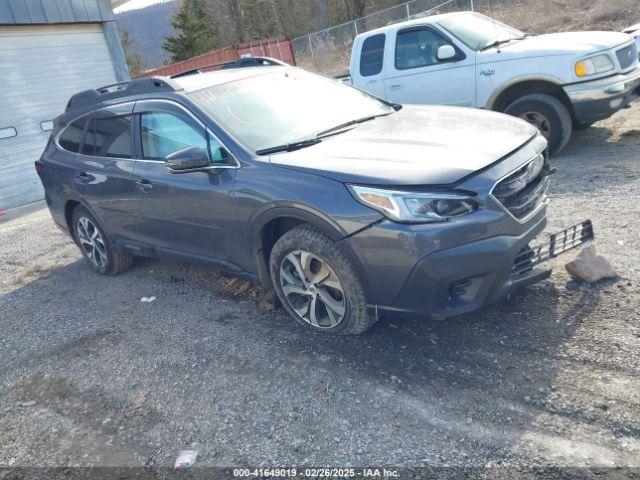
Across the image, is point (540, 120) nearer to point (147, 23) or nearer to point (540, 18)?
point (540, 18)

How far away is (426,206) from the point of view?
9.78ft

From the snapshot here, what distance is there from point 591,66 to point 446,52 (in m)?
1.75

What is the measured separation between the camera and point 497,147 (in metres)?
3.30

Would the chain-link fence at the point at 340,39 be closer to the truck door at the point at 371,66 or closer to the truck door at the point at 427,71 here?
the truck door at the point at 371,66

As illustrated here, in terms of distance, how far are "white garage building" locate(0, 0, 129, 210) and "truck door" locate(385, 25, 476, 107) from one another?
8069 mm

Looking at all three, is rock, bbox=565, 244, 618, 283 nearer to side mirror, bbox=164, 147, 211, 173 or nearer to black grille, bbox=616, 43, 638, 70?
side mirror, bbox=164, 147, 211, 173

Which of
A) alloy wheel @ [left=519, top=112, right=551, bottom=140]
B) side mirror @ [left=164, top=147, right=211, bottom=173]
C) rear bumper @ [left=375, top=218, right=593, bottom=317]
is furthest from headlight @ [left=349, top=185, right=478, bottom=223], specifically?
alloy wheel @ [left=519, top=112, right=551, bottom=140]

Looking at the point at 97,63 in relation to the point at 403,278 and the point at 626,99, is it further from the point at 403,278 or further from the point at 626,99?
the point at 403,278

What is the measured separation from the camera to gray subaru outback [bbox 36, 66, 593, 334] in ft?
9.82

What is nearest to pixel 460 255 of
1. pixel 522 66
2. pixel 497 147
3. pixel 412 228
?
pixel 412 228

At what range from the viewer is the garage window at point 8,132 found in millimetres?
10992

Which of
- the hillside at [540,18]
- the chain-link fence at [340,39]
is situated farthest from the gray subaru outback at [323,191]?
the chain-link fence at [340,39]

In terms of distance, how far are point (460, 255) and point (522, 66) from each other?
14.9 ft

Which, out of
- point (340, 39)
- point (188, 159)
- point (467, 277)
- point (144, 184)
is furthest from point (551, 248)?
point (340, 39)
